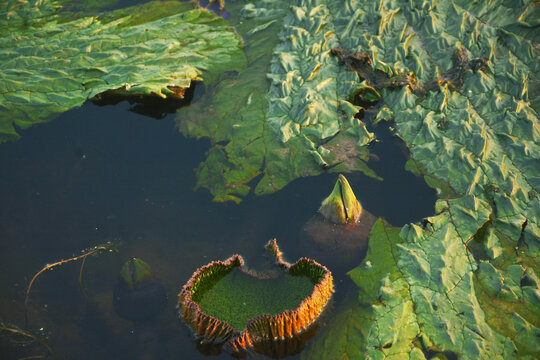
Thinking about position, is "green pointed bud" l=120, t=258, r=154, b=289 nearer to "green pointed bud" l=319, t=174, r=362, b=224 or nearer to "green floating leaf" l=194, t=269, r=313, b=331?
"green floating leaf" l=194, t=269, r=313, b=331

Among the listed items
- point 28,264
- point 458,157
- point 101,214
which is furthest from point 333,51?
point 28,264

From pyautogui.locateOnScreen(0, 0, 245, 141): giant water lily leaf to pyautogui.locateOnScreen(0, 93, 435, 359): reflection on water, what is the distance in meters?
0.38

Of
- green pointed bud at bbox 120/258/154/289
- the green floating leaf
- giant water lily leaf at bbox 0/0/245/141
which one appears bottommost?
the green floating leaf

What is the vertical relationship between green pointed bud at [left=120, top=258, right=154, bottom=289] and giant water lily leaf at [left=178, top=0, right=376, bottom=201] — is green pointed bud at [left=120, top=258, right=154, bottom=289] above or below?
below

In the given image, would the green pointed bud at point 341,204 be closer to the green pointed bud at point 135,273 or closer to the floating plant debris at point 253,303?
the floating plant debris at point 253,303

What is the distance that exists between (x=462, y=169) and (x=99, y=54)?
426 centimetres

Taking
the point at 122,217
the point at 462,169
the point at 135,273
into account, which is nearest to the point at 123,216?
the point at 122,217

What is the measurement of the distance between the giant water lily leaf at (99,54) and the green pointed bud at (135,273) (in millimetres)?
1977

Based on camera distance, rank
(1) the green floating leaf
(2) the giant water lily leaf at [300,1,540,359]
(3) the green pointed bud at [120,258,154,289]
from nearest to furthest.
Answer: (2) the giant water lily leaf at [300,1,540,359]
(1) the green floating leaf
(3) the green pointed bud at [120,258,154,289]

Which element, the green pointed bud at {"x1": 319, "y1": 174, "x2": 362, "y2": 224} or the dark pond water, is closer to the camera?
the dark pond water

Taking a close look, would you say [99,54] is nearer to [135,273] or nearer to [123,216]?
[123,216]

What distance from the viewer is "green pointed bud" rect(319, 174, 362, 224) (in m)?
3.60

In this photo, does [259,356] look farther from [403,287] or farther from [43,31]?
[43,31]

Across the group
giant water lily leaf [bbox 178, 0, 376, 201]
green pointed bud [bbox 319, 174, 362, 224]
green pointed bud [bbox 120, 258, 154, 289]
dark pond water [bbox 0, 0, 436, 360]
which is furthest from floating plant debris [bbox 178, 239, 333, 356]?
giant water lily leaf [bbox 178, 0, 376, 201]
